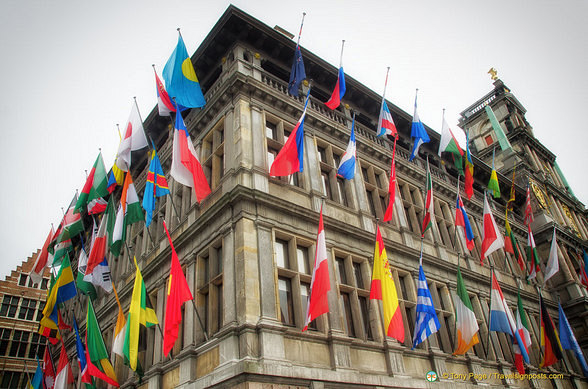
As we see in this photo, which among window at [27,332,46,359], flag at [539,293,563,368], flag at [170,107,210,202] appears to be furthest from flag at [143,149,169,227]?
window at [27,332,46,359]

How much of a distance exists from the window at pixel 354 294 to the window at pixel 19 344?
30.2 metres

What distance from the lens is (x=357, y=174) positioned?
1639 centimetres

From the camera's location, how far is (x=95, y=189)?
52.3 feet

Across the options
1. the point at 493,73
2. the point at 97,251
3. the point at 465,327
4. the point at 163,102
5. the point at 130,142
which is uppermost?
the point at 493,73

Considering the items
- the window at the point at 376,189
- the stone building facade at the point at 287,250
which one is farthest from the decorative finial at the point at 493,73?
the window at the point at 376,189

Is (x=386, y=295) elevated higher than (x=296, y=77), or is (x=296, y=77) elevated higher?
(x=296, y=77)

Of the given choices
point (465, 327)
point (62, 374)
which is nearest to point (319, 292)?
point (465, 327)

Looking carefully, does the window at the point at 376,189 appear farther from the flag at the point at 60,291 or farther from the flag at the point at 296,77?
the flag at the point at 60,291

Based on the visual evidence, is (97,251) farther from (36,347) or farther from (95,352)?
(36,347)

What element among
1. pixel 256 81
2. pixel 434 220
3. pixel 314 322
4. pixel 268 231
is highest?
pixel 256 81

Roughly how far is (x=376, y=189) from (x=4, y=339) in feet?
102

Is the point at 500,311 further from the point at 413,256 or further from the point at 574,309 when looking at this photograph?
the point at 574,309

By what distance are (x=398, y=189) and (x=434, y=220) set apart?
255cm

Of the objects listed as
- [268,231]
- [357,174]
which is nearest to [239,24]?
[357,174]
